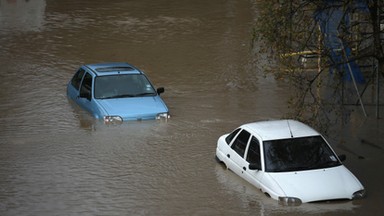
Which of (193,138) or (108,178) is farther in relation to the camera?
(193,138)

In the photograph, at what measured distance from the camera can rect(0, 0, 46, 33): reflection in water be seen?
34.7 meters

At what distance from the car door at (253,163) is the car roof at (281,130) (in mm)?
204

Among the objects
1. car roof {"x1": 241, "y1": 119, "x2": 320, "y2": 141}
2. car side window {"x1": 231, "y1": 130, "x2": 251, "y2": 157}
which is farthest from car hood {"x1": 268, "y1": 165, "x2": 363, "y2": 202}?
car side window {"x1": 231, "y1": 130, "x2": 251, "y2": 157}

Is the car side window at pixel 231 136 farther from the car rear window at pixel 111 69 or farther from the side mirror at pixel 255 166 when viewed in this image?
the car rear window at pixel 111 69

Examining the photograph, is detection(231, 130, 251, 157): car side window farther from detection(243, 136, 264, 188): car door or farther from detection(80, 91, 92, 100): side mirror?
detection(80, 91, 92, 100): side mirror

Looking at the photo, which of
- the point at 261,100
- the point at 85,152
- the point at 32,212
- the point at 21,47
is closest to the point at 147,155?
the point at 85,152

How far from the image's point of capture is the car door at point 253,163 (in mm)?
14109

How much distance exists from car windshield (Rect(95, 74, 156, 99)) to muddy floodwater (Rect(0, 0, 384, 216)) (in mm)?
843

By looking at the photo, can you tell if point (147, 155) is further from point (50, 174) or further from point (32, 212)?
point (32, 212)

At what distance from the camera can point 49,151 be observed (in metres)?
17.7

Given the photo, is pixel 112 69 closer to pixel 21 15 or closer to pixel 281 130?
pixel 281 130

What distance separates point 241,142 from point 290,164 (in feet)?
4.60

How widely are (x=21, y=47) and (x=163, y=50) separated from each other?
18.4ft

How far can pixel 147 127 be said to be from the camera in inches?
758
